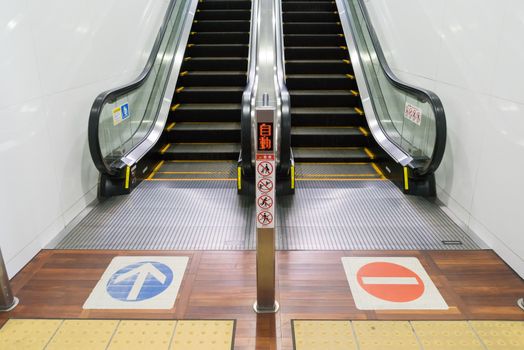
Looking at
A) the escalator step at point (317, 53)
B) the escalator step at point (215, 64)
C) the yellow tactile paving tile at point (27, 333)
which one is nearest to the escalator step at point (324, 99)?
the escalator step at point (317, 53)

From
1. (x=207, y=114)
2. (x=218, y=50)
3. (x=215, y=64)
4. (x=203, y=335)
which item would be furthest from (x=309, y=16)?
(x=203, y=335)

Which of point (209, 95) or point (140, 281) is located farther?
point (209, 95)

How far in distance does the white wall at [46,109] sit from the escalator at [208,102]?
50.2 inches

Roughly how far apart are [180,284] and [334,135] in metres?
3.34

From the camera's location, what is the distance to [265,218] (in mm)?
2248

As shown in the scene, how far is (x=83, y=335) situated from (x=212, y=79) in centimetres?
470

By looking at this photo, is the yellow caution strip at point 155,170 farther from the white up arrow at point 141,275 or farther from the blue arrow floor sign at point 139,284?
the white up arrow at point 141,275

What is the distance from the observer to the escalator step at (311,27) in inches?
278

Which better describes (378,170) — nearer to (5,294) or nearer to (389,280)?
(389,280)

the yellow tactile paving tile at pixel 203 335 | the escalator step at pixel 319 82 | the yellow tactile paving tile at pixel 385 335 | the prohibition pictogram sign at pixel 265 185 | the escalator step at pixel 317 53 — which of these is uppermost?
the escalator step at pixel 317 53

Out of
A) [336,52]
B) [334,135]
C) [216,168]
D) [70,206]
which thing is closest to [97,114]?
[70,206]

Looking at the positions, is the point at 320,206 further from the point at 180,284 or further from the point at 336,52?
the point at 336,52

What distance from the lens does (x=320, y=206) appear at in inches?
153

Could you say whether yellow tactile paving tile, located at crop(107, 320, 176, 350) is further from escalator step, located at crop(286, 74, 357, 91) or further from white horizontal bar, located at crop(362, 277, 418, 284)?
escalator step, located at crop(286, 74, 357, 91)
